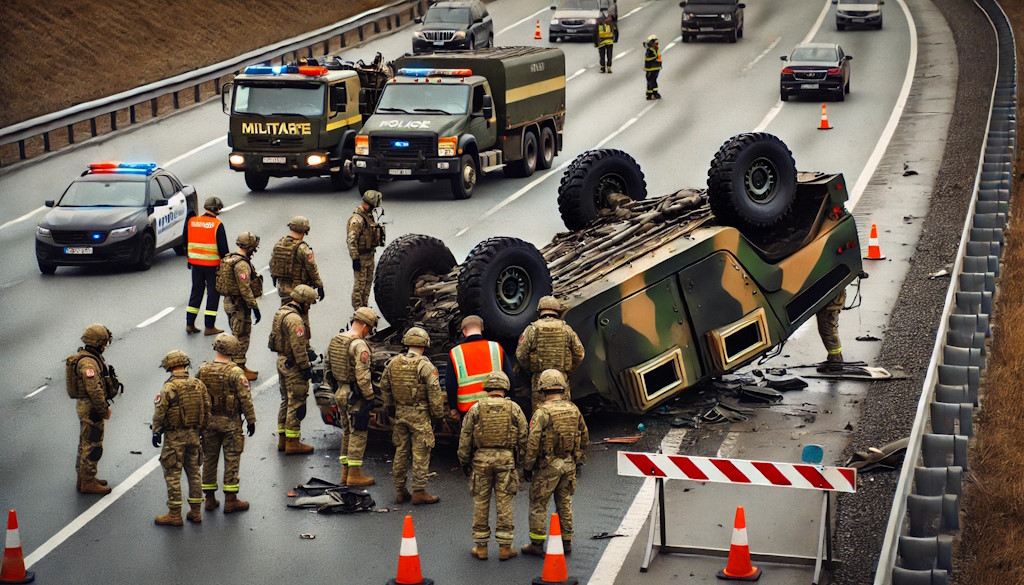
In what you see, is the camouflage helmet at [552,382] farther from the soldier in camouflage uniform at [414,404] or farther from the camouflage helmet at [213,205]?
the camouflage helmet at [213,205]

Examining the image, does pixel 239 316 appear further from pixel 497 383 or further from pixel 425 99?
pixel 425 99

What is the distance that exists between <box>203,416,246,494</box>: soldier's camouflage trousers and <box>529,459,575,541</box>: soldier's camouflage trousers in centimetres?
279

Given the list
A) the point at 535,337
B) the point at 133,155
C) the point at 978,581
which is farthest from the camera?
the point at 133,155

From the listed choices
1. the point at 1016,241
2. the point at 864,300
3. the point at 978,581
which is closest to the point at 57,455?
the point at 978,581

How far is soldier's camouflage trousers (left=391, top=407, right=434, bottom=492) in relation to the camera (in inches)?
521

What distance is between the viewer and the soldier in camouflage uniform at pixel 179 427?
13.0m

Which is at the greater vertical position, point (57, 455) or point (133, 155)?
point (57, 455)

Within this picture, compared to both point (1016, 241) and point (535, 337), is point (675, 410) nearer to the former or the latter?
point (535, 337)

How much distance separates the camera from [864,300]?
2080 centimetres

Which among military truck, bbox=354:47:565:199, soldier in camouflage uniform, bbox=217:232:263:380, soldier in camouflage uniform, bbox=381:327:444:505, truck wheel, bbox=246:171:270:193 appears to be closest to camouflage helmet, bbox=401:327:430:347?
soldier in camouflage uniform, bbox=381:327:444:505

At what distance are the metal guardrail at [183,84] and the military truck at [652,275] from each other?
17131 millimetres

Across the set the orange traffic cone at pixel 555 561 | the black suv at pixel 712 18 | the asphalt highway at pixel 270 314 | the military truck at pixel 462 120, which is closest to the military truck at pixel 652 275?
the asphalt highway at pixel 270 314

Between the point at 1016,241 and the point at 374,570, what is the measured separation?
1427cm

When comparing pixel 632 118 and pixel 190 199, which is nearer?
pixel 190 199
